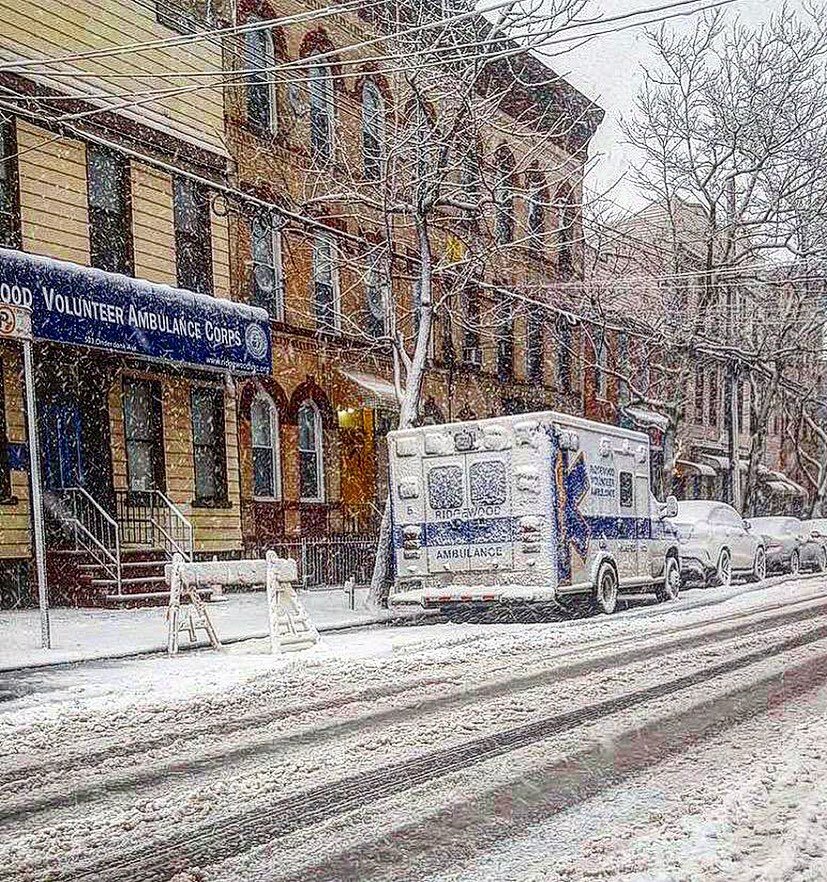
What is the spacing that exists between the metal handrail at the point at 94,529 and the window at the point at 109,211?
13.2 feet

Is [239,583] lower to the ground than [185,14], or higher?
lower

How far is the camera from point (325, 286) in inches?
978

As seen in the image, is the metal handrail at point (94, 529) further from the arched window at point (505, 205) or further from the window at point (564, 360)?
the window at point (564, 360)

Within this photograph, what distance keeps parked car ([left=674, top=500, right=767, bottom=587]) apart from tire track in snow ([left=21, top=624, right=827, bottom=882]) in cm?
1367

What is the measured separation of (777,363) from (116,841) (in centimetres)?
2963

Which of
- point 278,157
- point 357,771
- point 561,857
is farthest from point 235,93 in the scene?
point 561,857

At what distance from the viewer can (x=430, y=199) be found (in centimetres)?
1834

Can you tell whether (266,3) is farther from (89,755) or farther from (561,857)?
(561,857)

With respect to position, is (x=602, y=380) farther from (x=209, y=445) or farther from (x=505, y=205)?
(x=209, y=445)

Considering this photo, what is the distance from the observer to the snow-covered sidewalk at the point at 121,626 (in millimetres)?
12594

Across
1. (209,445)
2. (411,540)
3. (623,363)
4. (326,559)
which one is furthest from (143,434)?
(623,363)

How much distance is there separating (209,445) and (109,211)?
4678 mm

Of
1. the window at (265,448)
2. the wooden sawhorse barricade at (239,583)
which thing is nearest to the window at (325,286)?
the window at (265,448)

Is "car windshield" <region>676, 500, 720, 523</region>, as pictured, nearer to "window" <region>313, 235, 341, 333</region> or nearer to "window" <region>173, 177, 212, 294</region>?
"window" <region>313, 235, 341, 333</region>
